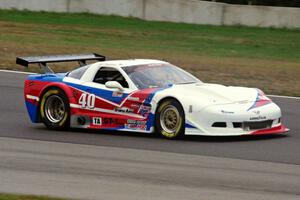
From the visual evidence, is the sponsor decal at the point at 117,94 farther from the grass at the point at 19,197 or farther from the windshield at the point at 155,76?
the grass at the point at 19,197

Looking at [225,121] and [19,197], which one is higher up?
[225,121]

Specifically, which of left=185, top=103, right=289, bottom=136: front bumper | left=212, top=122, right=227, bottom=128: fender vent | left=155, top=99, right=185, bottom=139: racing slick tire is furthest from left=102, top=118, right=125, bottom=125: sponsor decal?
left=212, top=122, right=227, bottom=128: fender vent

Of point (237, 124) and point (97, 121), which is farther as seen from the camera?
point (97, 121)

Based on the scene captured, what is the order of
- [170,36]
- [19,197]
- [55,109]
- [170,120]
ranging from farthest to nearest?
[170,36] < [55,109] < [170,120] < [19,197]

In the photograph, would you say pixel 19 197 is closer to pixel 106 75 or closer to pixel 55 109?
pixel 106 75

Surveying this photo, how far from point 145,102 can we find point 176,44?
52.4 ft

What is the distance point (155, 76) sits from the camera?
45.9ft

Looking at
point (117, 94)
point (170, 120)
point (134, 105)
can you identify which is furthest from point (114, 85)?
point (170, 120)

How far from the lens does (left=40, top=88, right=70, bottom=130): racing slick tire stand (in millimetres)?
14422

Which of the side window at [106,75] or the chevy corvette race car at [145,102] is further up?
the side window at [106,75]

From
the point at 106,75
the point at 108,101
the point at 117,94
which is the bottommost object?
the point at 108,101

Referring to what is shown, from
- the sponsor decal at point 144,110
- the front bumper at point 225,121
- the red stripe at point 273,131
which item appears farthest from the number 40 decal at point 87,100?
the red stripe at point 273,131

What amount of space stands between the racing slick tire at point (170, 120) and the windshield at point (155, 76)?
1.93ft

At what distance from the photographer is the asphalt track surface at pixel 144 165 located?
9.43 metres
